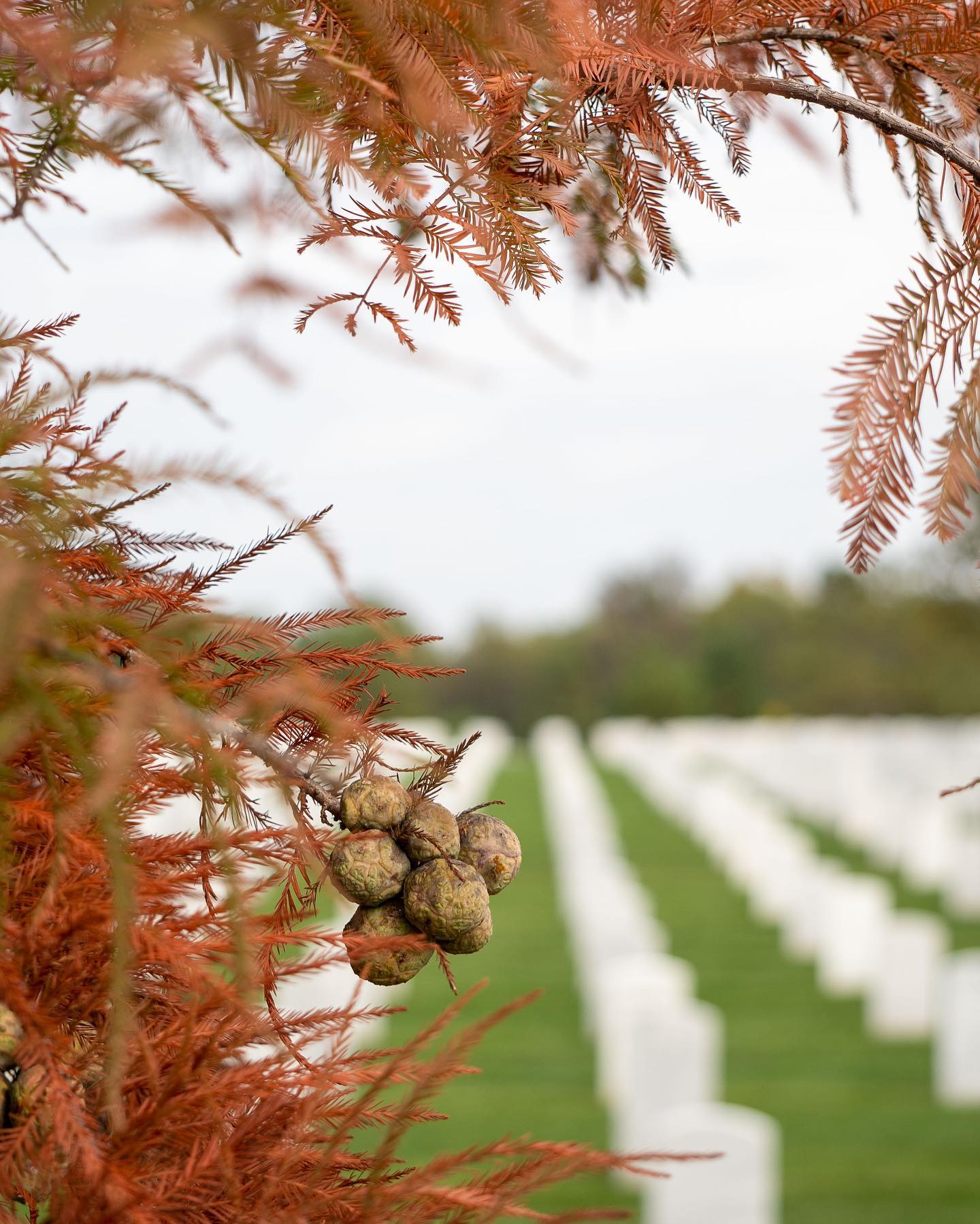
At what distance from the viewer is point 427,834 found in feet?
3.00

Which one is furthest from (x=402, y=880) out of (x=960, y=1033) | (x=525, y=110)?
(x=960, y=1033)

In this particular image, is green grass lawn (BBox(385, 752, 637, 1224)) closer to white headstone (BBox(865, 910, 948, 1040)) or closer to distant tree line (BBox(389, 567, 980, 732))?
white headstone (BBox(865, 910, 948, 1040))

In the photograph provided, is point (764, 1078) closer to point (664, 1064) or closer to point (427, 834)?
point (664, 1064)

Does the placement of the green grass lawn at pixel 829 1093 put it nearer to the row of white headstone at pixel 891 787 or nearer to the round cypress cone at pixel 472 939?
the row of white headstone at pixel 891 787

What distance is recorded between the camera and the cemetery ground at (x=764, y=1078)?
24.3 ft

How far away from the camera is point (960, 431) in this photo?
1.12 metres

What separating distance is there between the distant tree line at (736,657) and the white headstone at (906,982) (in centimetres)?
1380

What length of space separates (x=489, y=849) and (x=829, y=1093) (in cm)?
904

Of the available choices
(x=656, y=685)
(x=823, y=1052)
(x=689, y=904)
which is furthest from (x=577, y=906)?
(x=656, y=685)

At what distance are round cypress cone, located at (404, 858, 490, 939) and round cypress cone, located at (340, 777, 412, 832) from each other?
5 cm

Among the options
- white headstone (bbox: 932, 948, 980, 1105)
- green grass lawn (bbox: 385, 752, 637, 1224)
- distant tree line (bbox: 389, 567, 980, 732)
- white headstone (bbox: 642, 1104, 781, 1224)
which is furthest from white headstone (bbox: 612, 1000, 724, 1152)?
distant tree line (bbox: 389, 567, 980, 732)

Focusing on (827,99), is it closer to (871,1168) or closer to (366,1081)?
(366,1081)

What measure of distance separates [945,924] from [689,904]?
3.25 meters

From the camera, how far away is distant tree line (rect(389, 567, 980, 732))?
1508 inches
